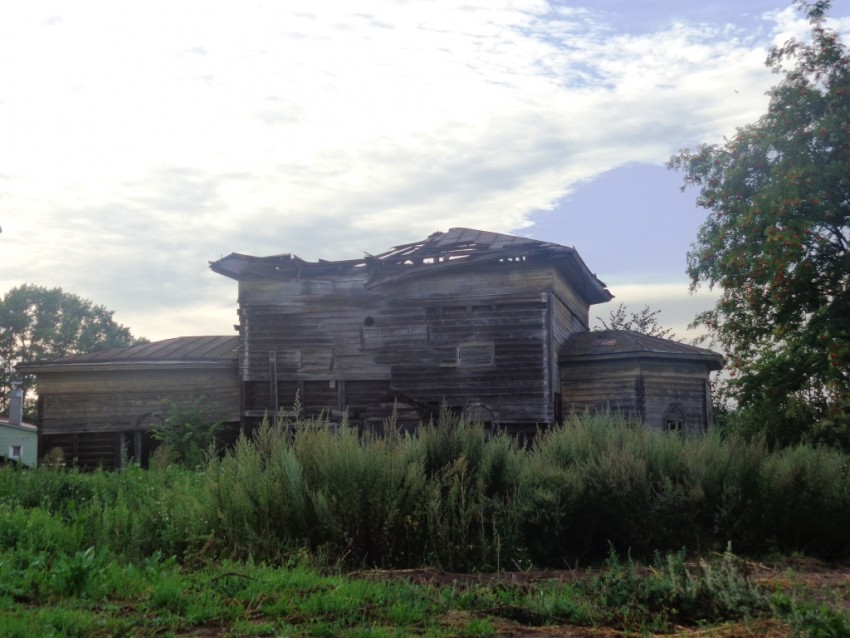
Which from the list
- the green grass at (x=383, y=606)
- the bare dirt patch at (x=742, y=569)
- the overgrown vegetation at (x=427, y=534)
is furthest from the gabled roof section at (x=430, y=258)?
the green grass at (x=383, y=606)

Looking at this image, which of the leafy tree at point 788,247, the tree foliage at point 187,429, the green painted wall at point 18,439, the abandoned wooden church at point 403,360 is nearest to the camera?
the leafy tree at point 788,247

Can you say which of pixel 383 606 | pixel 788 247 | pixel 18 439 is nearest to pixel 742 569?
pixel 383 606

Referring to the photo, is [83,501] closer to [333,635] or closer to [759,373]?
[333,635]

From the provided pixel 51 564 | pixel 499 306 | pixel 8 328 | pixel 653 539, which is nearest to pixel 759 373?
pixel 499 306

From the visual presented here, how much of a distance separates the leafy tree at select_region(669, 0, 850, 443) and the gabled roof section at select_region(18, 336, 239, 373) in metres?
14.4

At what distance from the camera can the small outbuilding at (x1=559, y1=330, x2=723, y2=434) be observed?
76.5ft

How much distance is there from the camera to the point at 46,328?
2367 inches

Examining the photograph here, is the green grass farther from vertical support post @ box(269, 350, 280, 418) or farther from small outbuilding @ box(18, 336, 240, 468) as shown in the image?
small outbuilding @ box(18, 336, 240, 468)

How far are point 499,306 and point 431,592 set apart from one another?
17.0 meters

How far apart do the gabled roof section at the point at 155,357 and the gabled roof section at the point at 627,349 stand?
10.2 m

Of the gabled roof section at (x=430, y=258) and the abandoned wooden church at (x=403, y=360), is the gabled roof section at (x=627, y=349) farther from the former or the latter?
the gabled roof section at (x=430, y=258)

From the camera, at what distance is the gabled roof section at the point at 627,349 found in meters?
23.4

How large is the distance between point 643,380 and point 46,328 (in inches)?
1917

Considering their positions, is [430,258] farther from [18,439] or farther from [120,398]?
[18,439]
